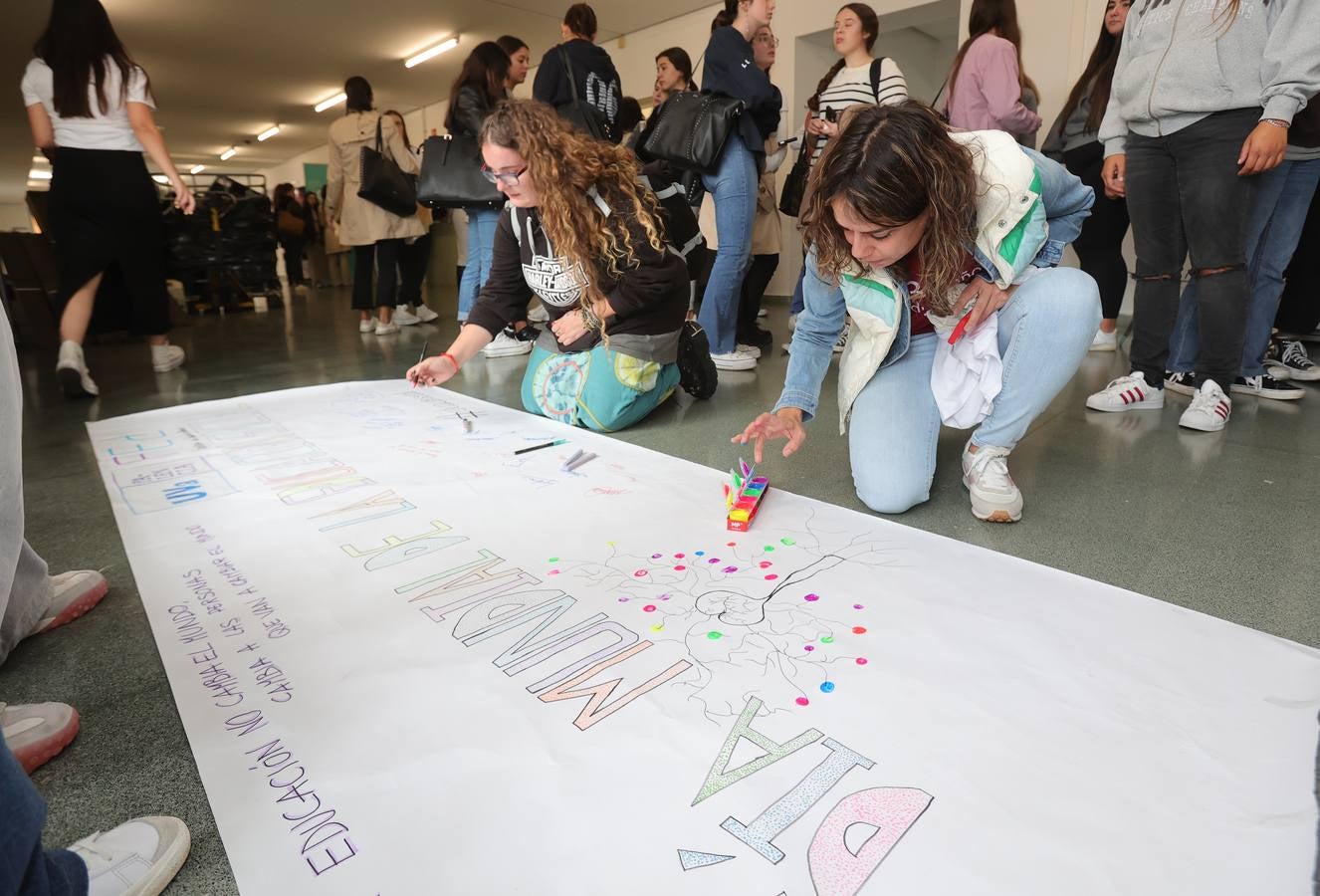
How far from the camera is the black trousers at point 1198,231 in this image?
5.63 ft

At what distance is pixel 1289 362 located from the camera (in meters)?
2.38

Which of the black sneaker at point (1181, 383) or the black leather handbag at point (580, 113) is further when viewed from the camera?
the black leather handbag at point (580, 113)

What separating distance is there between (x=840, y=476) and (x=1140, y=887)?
102 centimetres

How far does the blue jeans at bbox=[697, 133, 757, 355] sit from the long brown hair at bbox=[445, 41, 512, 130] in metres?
1.00

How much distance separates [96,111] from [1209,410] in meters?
3.50

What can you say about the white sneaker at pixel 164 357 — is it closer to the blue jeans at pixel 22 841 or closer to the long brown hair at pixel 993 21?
the blue jeans at pixel 22 841

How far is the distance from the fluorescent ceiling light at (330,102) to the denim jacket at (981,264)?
9.10 meters

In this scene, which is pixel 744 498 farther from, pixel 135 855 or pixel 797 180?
pixel 797 180

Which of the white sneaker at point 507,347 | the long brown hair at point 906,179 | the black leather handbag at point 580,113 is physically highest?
the black leather handbag at point 580,113

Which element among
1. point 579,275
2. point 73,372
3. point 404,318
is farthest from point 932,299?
point 404,318

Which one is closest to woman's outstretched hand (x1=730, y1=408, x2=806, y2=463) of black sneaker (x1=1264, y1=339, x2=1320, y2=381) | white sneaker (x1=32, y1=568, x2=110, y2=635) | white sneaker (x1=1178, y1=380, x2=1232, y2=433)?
white sneaker (x1=32, y1=568, x2=110, y2=635)

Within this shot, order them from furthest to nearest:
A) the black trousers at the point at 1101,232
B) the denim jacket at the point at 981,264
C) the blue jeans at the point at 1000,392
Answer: the black trousers at the point at 1101,232, the blue jeans at the point at 1000,392, the denim jacket at the point at 981,264

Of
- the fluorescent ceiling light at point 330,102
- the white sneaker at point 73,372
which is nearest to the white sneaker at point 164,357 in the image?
the white sneaker at point 73,372

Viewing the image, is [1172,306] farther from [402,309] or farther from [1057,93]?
[402,309]
